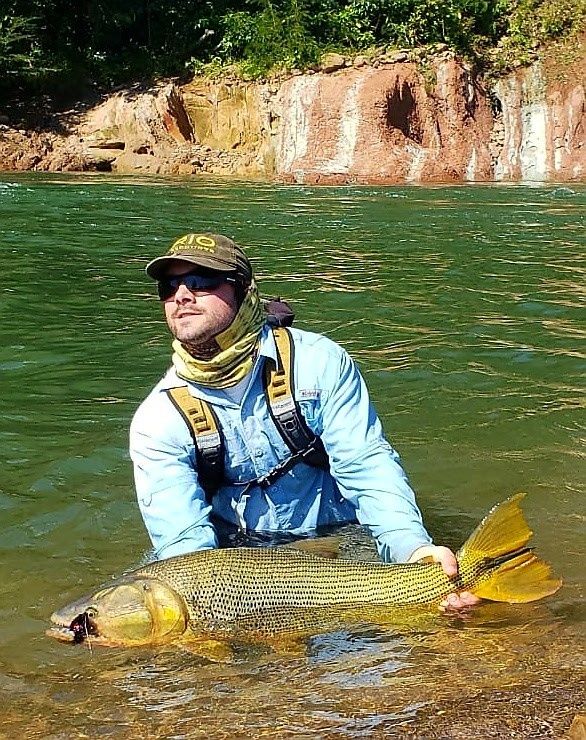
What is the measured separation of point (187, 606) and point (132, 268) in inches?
401

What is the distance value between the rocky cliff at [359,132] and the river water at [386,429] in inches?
419

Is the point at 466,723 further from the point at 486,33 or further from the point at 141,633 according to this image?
the point at 486,33

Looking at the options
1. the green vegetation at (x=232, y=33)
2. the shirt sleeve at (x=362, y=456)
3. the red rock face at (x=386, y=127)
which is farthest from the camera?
the green vegetation at (x=232, y=33)

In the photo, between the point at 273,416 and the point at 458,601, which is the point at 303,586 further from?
the point at 273,416

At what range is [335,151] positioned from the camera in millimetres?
28984

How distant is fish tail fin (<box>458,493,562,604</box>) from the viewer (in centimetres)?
379

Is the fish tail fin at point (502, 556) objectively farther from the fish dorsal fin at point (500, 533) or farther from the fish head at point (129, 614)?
the fish head at point (129, 614)

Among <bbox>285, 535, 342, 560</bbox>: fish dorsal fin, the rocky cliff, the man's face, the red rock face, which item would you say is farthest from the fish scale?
the red rock face

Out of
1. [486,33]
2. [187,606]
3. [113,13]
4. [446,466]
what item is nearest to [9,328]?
[446,466]

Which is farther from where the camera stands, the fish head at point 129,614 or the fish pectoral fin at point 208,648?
the fish pectoral fin at point 208,648

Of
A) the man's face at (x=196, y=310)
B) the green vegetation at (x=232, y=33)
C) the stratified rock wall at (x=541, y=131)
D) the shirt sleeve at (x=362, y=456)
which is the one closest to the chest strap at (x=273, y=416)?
the shirt sleeve at (x=362, y=456)

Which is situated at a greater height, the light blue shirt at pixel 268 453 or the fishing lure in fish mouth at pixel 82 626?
the light blue shirt at pixel 268 453

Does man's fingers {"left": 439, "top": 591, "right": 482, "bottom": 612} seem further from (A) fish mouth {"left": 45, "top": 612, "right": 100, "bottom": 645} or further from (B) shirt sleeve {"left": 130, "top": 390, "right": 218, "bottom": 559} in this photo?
(A) fish mouth {"left": 45, "top": 612, "right": 100, "bottom": 645}

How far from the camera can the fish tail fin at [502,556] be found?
3.79m
